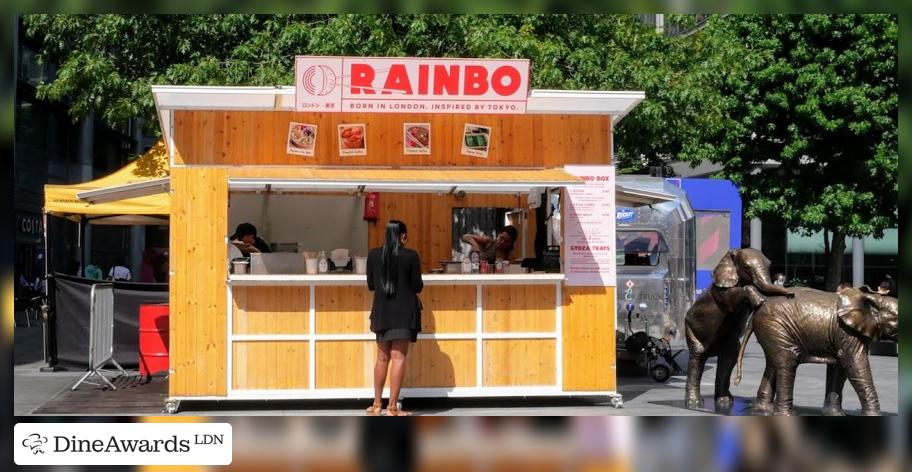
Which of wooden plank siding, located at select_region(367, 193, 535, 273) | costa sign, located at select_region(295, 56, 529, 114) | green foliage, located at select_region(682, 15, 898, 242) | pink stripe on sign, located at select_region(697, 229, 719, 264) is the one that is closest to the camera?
costa sign, located at select_region(295, 56, 529, 114)

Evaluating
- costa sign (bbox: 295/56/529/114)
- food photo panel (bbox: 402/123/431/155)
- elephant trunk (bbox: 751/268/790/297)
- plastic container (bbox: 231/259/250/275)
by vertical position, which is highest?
costa sign (bbox: 295/56/529/114)

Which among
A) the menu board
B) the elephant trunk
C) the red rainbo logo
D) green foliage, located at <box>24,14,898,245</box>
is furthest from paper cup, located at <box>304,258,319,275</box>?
green foliage, located at <box>24,14,898,245</box>

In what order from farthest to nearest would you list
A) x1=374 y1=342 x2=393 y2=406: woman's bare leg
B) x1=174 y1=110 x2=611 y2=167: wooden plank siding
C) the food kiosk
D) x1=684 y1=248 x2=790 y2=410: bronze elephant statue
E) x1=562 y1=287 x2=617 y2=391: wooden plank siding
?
x1=562 y1=287 x2=617 y2=391: wooden plank siding, x1=174 y1=110 x2=611 y2=167: wooden plank siding, the food kiosk, x1=374 y1=342 x2=393 y2=406: woman's bare leg, x1=684 y1=248 x2=790 y2=410: bronze elephant statue

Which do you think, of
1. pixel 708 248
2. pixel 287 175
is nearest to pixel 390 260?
pixel 287 175

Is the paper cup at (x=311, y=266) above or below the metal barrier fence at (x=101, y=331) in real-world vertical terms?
above

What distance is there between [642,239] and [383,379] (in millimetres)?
8118

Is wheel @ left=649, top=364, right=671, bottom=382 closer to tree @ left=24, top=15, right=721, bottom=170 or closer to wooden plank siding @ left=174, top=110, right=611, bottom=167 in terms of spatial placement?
wooden plank siding @ left=174, top=110, right=611, bottom=167

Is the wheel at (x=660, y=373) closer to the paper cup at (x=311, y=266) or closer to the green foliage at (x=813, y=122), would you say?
the paper cup at (x=311, y=266)

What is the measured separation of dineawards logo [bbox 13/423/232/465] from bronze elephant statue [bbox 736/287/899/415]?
223 inches

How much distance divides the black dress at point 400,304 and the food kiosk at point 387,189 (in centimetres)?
68

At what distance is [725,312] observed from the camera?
1030 cm

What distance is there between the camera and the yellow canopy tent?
45.7 ft

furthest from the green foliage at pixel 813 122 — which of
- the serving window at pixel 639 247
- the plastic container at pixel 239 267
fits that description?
the plastic container at pixel 239 267

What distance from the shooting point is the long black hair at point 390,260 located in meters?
10.0
